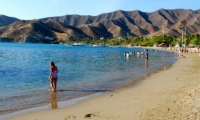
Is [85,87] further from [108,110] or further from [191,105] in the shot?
[191,105]

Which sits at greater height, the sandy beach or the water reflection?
the sandy beach

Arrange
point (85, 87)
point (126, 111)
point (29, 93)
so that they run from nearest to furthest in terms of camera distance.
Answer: point (126, 111)
point (29, 93)
point (85, 87)

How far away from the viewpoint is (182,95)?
41.8ft

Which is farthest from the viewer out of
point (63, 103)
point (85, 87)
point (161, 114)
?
point (85, 87)

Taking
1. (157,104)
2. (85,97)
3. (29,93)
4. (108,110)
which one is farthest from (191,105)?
(29,93)

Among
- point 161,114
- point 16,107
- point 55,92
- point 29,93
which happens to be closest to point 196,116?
point 161,114

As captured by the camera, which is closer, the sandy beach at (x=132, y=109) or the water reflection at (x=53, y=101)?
the sandy beach at (x=132, y=109)

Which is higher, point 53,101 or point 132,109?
point 132,109

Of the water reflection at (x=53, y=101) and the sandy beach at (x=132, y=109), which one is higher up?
the sandy beach at (x=132, y=109)

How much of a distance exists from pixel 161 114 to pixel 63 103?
16.5 feet

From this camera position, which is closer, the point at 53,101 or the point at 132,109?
the point at 132,109

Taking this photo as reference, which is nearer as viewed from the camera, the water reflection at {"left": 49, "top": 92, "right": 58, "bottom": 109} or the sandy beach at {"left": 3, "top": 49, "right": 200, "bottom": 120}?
the sandy beach at {"left": 3, "top": 49, "right": 200, "bottom": 120}

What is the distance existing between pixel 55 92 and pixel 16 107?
3.81m

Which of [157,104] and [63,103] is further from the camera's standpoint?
[63,103]
